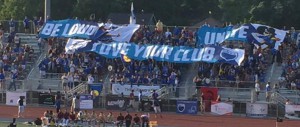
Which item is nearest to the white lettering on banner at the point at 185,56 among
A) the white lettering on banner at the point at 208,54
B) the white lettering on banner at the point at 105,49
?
the white lettering on banner at the point at 208,54

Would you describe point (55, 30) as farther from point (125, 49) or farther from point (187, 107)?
point (187, 107)

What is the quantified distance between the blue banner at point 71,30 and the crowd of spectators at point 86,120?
35.0ft

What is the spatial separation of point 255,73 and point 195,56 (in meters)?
3.95

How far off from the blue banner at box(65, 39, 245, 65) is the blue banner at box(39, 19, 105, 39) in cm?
56

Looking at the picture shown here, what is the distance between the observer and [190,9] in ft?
269

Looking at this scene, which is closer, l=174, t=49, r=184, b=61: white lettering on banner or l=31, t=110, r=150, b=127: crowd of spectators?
l=31, t=110, r=150, b=127: crowd of spectators

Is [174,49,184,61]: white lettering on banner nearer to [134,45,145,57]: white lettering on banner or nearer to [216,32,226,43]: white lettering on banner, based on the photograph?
[134,45,145,57]: white lettering on banner

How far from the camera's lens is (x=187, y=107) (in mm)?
47312

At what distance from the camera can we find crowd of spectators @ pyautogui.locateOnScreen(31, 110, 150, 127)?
133 feet

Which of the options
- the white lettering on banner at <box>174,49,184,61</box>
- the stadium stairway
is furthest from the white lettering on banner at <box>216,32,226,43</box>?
the stadium stairway

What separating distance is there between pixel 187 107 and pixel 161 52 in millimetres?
4718

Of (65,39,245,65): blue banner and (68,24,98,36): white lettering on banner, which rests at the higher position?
(68,24,98,36): white lettering on banner

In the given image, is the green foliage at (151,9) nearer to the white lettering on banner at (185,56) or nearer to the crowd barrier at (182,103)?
the white lettering on banner at (185,56)

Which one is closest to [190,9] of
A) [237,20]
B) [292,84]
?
[237,20]
